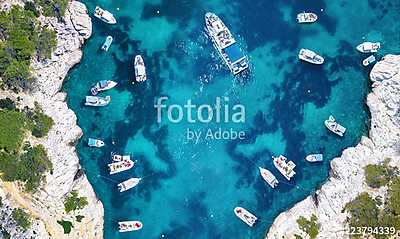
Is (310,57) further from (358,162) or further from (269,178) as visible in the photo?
(269,178)

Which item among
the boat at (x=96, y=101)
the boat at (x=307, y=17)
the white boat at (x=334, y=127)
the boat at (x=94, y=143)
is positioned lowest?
the boat at (x=94, y=143)

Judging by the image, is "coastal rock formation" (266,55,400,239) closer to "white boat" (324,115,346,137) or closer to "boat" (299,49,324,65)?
"white boat" (324,115,346,137)

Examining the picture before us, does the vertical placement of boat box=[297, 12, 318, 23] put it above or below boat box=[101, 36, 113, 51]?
above

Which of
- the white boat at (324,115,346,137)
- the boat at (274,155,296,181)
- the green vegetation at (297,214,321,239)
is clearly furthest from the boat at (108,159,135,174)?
the white boat at (324,115,346,137)

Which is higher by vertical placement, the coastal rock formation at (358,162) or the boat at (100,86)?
the boat at (100,86)

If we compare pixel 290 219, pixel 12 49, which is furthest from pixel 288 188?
pixel 12 49

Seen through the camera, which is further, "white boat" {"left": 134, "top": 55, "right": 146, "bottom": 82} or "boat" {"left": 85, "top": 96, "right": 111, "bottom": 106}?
"white boat" {"left": 134, "top": 55, "right": 146, "bottom": 82}

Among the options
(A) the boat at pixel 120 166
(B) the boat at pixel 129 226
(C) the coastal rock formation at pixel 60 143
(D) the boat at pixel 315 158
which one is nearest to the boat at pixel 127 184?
(A) the boat at pixel 120 166

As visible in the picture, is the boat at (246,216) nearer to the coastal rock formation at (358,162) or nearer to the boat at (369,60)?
the coastal rock formation at (358,162)
